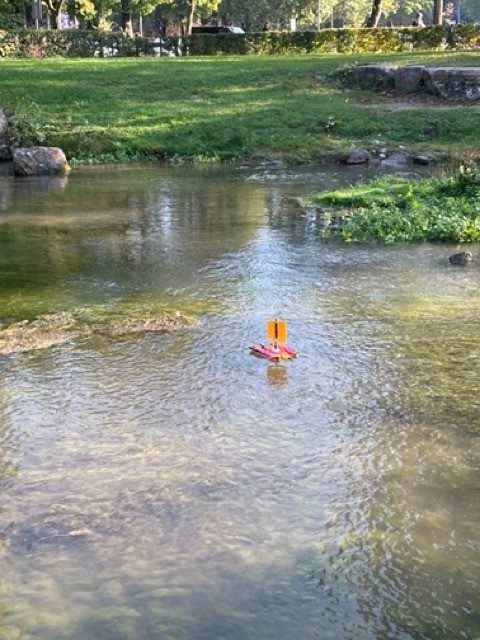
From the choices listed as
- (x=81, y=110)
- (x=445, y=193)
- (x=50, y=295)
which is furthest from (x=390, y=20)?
(x=50, y=295)

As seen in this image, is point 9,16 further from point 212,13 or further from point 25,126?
point 212,13

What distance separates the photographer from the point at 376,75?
28078mm

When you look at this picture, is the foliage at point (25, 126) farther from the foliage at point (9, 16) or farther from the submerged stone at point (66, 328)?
the foliage at point (9, 16)

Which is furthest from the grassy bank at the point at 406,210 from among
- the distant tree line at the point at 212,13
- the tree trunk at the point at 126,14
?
the tree trunk at the point at 126,14

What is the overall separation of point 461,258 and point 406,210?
120 inches

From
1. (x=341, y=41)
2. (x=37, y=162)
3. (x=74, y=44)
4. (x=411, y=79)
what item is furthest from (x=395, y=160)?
(x=74, y=44)

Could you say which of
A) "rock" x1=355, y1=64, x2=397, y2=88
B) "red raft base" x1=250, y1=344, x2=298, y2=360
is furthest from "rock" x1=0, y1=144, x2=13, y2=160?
"red raft base" x1=250, y1=344, x2=298, y2=360

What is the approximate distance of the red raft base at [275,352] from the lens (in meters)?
7.70

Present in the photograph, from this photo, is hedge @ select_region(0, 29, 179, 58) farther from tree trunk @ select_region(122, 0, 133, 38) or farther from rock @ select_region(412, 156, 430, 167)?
rock @ select_region(412, 156, 430, 167)

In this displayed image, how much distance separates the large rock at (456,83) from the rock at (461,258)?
54.3 ft

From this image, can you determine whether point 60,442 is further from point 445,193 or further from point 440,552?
point 445,193

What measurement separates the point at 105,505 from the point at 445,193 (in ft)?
37.0

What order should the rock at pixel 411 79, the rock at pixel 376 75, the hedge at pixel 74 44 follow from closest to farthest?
the rock at pixel 411 79 → the rock at pixel 376 75 → the hedge at pixel 74 44

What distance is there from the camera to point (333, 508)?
5.23 meters
